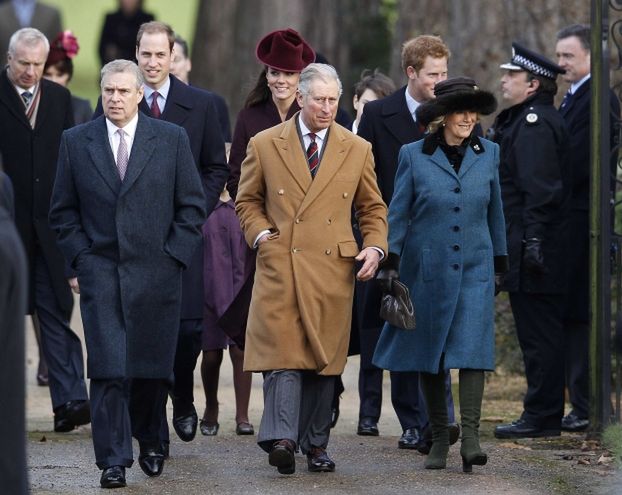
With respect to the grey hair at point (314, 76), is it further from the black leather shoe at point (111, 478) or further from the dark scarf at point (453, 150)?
the black leather shoe at point (111, 478)

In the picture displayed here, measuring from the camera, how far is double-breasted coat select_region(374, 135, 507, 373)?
916 centimetres

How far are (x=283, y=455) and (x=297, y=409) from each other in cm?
25

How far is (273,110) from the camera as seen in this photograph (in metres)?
10.4

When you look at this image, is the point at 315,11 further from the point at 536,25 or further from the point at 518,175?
the point at 518,175

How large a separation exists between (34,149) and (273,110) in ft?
4.71

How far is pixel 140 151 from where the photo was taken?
8938 mm

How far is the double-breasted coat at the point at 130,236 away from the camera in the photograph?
8766 mm

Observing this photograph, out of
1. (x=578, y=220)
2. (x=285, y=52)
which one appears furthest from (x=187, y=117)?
(x=578, y=220)

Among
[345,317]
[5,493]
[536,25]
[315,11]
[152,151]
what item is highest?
[315,11]

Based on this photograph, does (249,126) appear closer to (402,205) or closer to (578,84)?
(402,205)

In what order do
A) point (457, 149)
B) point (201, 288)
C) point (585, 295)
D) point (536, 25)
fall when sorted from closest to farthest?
point (457, 149) < point (201, 288) < point (585, 295) < point (536, 25)

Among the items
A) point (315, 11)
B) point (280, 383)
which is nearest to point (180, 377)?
point (280, 383)

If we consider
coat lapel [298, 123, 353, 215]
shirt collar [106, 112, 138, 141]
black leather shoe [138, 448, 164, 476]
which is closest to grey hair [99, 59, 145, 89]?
shirt collar [106, 112, 138, 141]

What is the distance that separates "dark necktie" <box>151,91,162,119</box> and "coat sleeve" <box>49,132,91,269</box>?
1.03m
